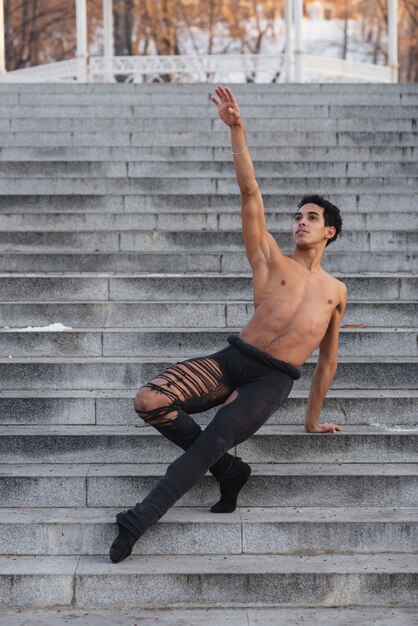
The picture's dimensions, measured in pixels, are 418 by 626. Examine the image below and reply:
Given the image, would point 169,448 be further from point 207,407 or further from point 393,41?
point 393,41

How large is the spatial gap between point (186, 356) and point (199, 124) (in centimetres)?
539

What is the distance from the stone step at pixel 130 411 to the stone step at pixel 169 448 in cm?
32

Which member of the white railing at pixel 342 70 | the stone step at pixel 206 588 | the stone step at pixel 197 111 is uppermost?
the white railing at pixel 342 70

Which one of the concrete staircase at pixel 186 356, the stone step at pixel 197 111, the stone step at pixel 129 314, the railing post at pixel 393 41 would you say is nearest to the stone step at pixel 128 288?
the concrete staircase at pixel 186 356

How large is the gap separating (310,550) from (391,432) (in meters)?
1.08

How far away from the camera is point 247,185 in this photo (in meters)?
5.68

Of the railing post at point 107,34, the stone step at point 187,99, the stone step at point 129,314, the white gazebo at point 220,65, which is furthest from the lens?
the railing post at point 107,34

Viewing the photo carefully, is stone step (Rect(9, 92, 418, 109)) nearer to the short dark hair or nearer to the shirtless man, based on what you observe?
the short dark hair

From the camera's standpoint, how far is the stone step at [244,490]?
589 centimetres

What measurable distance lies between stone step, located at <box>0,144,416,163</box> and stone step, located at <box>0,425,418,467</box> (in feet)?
17.1

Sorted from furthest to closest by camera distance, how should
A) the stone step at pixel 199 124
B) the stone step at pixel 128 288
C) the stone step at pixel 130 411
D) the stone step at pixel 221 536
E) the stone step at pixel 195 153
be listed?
the stone step at pixel 199 124, the stone step at pixel 195 153, the stone step at pixel 128 288, the stone step at pixel 130 411, the stone step at pixel 221 536

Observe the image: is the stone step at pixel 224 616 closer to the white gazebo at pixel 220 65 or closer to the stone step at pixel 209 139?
the stone step at pixel 209 139

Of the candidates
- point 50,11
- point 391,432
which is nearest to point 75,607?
point 391,432

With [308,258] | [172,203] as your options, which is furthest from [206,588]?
[172,203]
